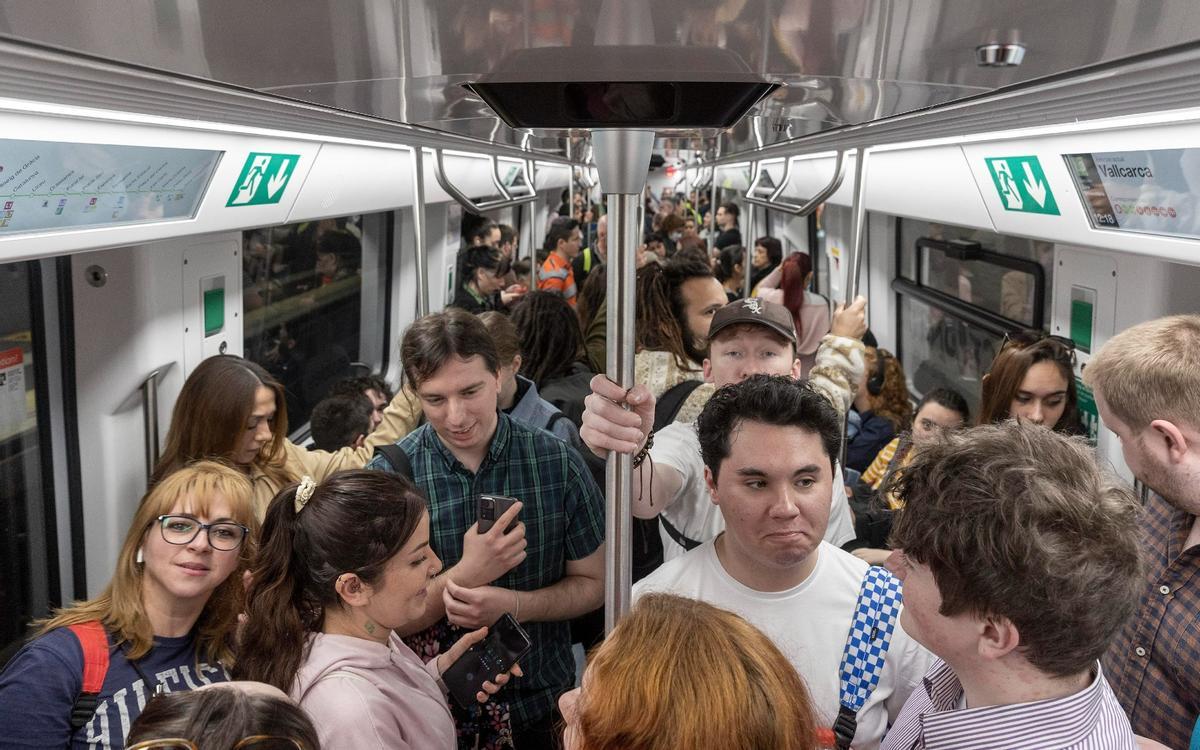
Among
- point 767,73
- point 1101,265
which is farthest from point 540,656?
point 1101,265

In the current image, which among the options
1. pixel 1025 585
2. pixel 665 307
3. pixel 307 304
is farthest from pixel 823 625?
pixel 307 304

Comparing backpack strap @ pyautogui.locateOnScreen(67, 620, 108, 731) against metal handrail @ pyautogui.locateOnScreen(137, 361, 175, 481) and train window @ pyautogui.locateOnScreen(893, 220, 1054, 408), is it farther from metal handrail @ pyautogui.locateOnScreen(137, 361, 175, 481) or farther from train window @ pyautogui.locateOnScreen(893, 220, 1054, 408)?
train window @ pyautogui.locateOnScreen(893, 220, 1054, 408)

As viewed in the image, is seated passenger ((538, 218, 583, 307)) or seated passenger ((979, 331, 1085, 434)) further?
seated passenger ((538, 218, 583, 307))

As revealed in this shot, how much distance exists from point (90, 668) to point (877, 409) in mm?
3198

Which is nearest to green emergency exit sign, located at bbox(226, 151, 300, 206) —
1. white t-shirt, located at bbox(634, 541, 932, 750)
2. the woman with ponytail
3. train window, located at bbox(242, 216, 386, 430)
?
train window, located at bbox(242, 216, 386, 430)

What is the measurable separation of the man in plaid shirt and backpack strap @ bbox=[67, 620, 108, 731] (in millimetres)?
1848

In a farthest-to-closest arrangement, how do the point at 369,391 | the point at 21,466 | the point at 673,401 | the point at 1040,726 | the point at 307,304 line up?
the point at 307,304
the point at 369,391
the point at 673,401
the point at 21,466
the point at 1040,726

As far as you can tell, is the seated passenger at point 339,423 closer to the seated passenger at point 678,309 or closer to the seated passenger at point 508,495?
the seated passenger at point 678,309

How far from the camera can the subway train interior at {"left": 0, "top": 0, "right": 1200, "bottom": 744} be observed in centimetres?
75

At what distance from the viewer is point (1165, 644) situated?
1701 mm

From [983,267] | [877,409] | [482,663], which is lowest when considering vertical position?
[482,663]

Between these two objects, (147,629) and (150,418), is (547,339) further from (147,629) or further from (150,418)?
(147,629)

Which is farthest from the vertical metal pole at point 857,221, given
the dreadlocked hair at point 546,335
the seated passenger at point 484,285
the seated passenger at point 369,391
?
the seated passenger at point 484,285

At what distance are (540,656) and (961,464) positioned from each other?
128 centimetres
